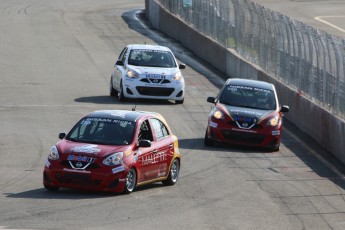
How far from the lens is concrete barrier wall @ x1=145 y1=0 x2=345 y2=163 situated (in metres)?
24.7

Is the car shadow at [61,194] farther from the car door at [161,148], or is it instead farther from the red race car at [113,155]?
the car door at [161,148]

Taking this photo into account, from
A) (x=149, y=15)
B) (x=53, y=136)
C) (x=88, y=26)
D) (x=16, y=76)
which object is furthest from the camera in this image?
(x=149, y=15)

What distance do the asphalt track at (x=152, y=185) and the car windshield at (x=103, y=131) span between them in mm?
920

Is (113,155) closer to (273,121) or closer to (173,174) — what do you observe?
(173,174)

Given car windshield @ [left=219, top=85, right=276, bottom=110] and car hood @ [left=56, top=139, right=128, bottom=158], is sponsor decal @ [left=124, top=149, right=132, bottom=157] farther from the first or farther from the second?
car windshield @ [left=219, top=85, right=276, bottom=110]

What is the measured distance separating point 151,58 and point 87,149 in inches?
582

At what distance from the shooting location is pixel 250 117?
24641mm

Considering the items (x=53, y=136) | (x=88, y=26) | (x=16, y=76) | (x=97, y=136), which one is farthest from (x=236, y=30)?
(x=97, y=136)

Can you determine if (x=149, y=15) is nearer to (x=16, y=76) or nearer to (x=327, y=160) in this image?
(x=16, y=76)

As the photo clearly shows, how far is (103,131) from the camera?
18.1 m

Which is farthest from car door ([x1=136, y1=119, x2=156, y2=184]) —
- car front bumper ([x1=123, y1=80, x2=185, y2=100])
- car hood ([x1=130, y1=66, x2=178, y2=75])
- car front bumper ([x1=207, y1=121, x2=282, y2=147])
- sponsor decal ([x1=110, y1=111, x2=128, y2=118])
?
car hood ([x1=130, y1=66, x2=178, y2=75])

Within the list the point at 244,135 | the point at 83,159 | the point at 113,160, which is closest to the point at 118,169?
the point at 113,160

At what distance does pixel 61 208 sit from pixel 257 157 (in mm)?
8638

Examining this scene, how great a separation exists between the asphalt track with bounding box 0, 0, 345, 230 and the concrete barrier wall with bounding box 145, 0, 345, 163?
370 millimetres
